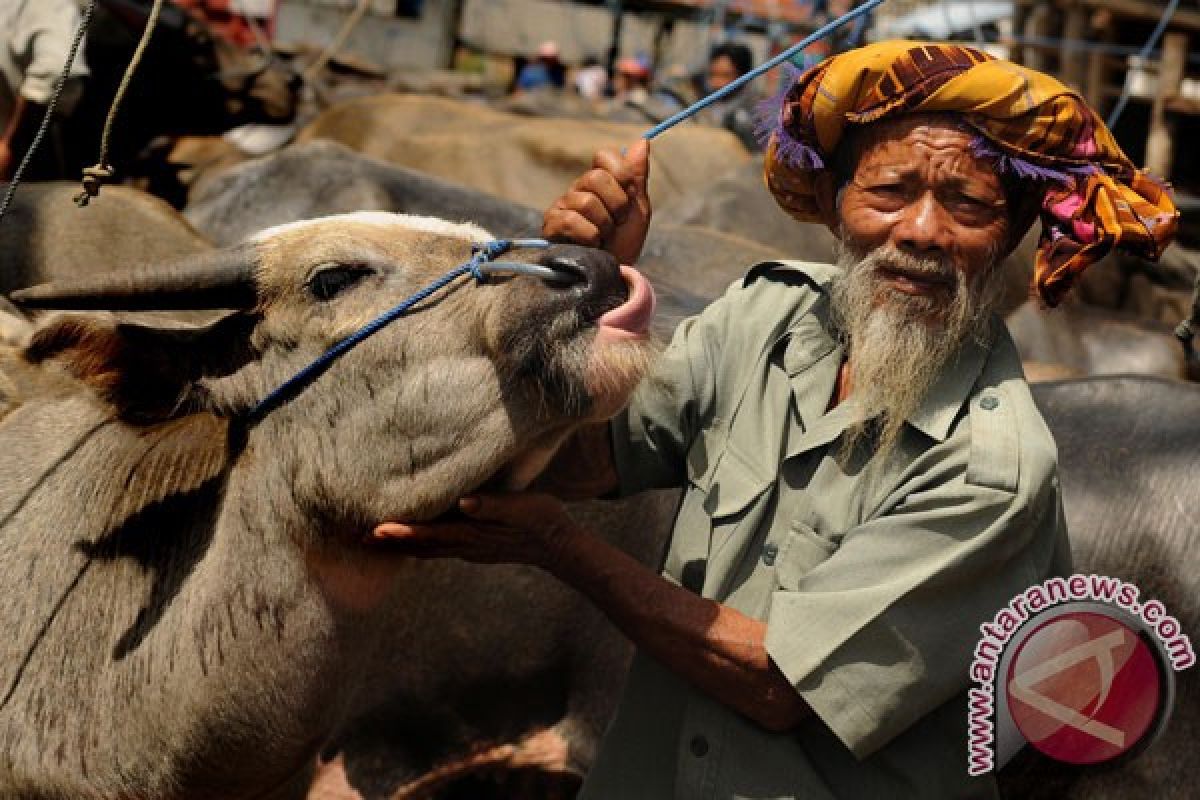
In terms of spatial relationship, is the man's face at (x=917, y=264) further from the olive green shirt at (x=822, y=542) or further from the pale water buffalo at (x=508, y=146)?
the pale water buffalo at (x=508, y=146)

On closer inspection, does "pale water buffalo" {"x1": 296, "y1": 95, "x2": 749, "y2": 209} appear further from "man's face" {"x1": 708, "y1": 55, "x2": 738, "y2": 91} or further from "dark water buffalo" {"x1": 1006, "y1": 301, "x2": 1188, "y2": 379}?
"dark water buffalo" {"x1": 1006, "y1": 301, "x2": 1188, "y2": 379}

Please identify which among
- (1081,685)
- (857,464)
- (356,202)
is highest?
(857,464)

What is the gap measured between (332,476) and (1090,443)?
2639 mm

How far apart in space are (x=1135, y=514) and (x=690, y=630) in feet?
6.65

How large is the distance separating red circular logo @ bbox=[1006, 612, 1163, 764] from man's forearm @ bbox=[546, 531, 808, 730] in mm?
507

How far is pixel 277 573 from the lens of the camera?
9.26 feet

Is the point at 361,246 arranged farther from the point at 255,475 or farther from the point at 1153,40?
the point at 1153,40

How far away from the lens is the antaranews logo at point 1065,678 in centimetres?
283

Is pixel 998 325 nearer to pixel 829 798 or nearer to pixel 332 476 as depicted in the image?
pixel 829 798

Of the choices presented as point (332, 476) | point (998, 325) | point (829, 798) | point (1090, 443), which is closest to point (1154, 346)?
point (1090, 443)

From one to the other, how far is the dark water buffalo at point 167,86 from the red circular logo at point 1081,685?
25.0 ft

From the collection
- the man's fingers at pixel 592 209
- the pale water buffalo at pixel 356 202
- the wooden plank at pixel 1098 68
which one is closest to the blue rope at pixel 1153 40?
the wooden plank at pixel 1098 68

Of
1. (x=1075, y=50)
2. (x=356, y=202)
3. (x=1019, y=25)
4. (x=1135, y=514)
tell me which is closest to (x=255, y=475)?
(x=1135, y=514)

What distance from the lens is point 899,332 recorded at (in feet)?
9.72
